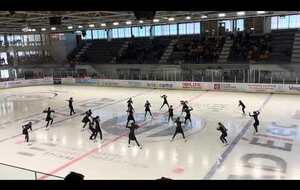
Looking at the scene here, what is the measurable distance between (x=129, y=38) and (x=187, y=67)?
12.7 m

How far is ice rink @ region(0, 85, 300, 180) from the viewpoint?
389 inches

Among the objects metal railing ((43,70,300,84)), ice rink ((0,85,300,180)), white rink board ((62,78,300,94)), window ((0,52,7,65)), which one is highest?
window ((0,52,7,65))

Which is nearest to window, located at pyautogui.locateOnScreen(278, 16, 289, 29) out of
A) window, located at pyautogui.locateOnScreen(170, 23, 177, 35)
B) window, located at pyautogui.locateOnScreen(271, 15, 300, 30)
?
window, located at pyautogui.locateOnScreen(271, 15, 300, 30)

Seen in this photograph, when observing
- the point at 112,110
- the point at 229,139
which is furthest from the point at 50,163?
the point at 112,110

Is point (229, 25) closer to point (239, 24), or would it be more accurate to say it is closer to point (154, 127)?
point (239, 24)

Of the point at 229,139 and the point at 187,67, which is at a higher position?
the point at 187,67

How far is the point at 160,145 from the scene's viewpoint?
12.5 metres

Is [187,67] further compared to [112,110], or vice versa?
[187,67]

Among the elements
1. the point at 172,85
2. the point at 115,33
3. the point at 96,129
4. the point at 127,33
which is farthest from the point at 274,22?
the point at 96,129

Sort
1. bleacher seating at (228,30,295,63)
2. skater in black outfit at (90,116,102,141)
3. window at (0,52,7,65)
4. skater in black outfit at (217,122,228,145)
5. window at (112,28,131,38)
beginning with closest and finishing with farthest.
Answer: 1. skater in black outfit at (217,122,228,145)
2. skater in black outfit at (90,116,102,141)
3. bleacher seating at (228,30,295,63)
4. window at (0,52,7,65)
5. window at (112,28,131,38)

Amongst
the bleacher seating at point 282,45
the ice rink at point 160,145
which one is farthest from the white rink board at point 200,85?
the bleacher seating at point 282,45

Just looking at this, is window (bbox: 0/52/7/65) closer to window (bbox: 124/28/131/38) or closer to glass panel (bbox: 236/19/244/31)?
window (bbox: 124/28/131/38)
